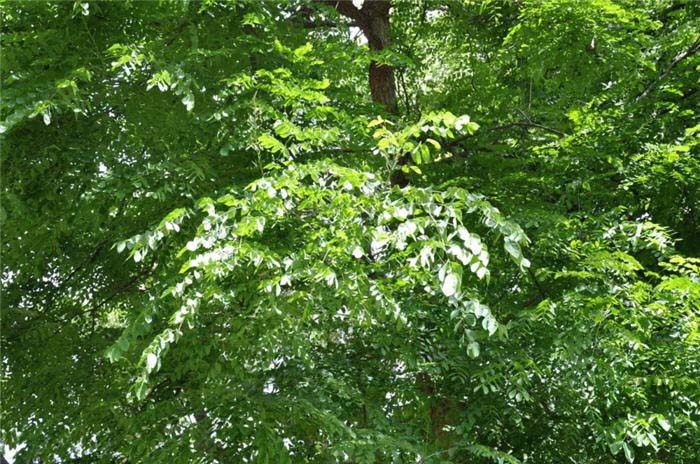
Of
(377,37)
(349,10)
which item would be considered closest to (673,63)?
(377,37)

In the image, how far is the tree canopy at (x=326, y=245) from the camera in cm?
342

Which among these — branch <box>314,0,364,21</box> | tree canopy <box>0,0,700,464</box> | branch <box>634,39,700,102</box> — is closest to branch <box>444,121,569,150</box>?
tree canopy <box>0,0,700,464</box>

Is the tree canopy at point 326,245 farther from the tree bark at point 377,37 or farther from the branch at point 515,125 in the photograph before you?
the tree bark at point 377,37

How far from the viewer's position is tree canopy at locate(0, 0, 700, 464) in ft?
11.2

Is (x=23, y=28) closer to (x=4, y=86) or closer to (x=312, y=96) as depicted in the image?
(x=4, y=86)

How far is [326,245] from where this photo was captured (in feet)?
10.9

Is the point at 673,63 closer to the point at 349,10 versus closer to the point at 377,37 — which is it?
the point at 377,37

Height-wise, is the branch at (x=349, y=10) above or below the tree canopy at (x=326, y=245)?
above

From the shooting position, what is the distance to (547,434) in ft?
15.1

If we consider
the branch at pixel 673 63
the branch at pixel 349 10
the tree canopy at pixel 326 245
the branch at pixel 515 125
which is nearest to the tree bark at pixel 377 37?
the branch at pixel 349 10

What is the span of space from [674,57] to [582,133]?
40.1 inches

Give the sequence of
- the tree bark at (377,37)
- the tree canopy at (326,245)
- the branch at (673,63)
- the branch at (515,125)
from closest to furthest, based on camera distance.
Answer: the tree canopy at (326,245), the branch at (673,63), the branch at (515,125), the tree bark at (377,37)

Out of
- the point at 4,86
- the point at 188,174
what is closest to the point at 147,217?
the point at 188,174

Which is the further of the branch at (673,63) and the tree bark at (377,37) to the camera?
the tree bark at (377,37)
